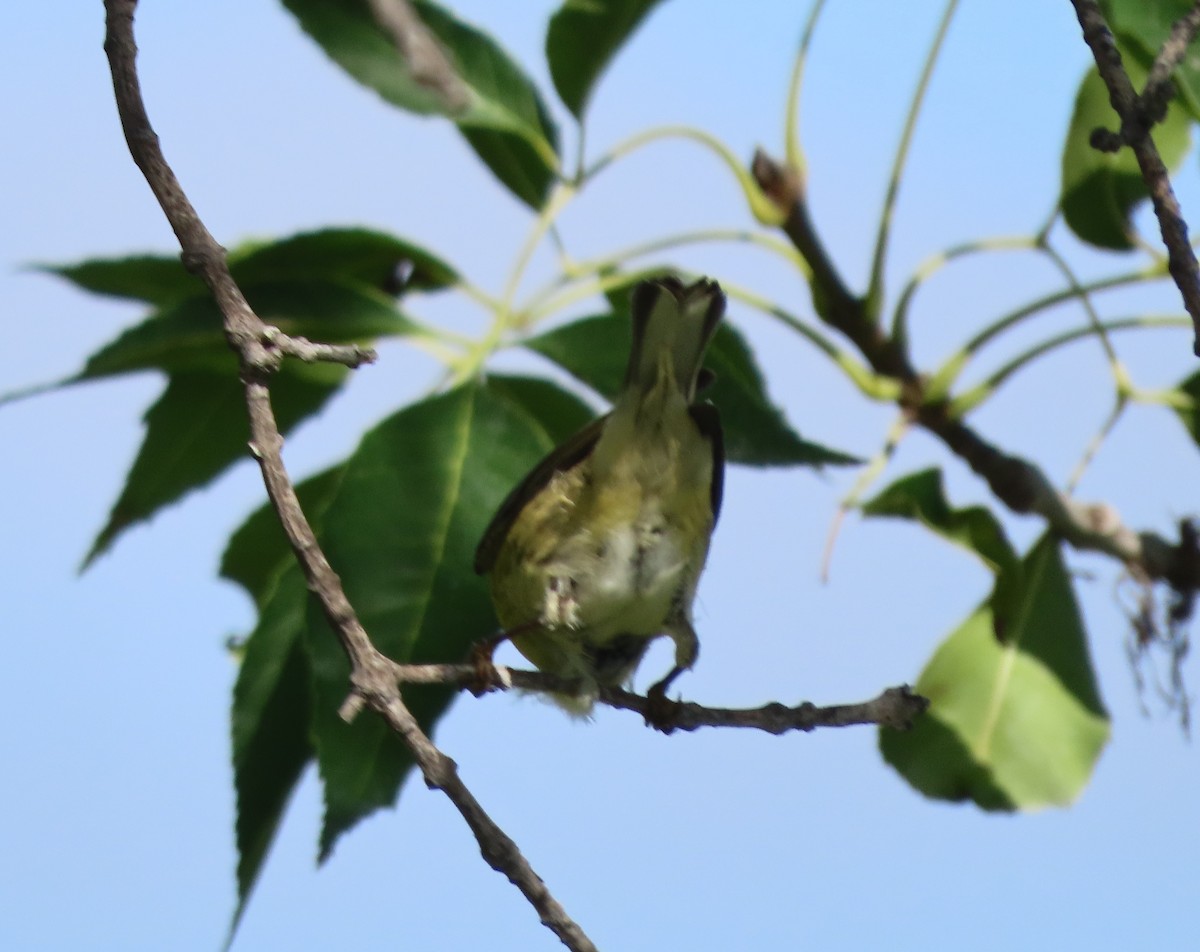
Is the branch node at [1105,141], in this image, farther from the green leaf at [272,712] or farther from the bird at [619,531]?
the green leaf at [272,712]

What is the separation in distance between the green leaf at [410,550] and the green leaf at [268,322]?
0.18 m

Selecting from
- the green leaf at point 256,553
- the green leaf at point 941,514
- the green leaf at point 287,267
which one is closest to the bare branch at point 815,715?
the green leaf at point 941,514

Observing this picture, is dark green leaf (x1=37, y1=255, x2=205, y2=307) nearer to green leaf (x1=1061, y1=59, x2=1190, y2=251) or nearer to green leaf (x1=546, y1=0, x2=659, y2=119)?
green leaf (x1=546, y1=0, x2=659, y2=119)

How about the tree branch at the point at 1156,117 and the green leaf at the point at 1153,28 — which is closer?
the tree branch at the point at 1156,117

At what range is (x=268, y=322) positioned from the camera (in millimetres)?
2219

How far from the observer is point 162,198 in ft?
5.28

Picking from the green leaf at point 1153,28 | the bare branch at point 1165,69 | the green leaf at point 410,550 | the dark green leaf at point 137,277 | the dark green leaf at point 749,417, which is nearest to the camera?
the bare branch at point 1165,69

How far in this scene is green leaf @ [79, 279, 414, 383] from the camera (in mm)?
2152

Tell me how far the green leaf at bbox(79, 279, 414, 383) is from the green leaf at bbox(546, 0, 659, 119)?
470mm

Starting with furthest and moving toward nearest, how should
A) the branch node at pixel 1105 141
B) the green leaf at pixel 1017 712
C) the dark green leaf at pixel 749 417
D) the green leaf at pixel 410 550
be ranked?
the green leaf at pixel 1017 712 → the dark green leaf at pixel 749 417 → the green leaf at pixel 410 550 → the branch node at pixel 1105 141

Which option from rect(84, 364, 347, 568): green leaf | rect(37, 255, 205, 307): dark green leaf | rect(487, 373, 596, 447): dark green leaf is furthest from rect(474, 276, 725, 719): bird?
rect(37, 255, 205, 307): dark green leaf

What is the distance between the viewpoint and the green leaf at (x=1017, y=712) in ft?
8.60

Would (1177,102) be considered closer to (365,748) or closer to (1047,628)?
(1047,628)

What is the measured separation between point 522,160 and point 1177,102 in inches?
41.2
